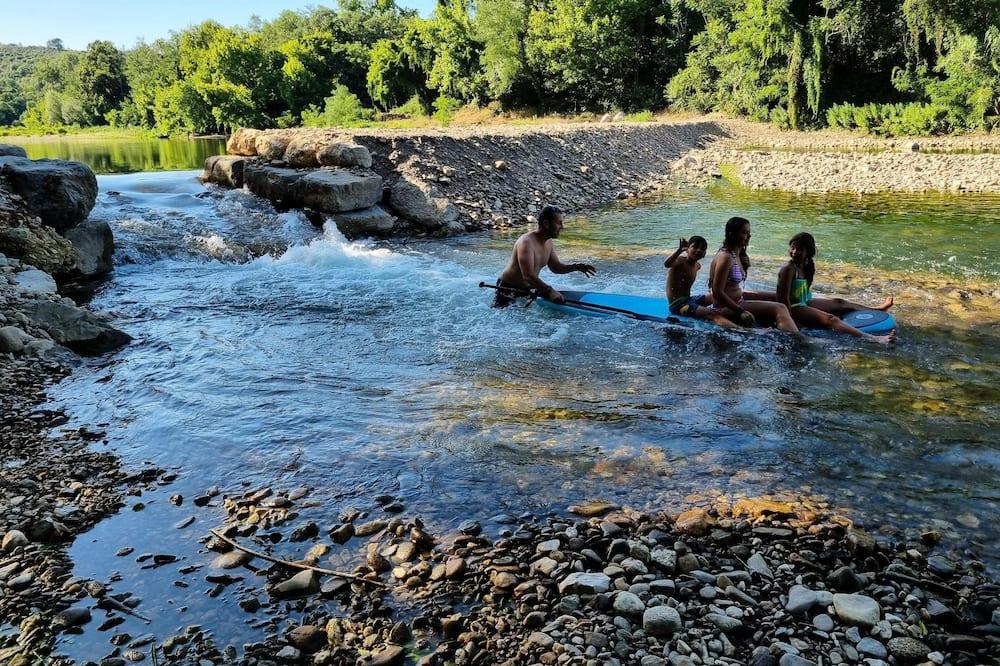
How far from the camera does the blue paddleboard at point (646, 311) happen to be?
7004mm

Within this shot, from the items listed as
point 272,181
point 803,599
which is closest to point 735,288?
point 803,599

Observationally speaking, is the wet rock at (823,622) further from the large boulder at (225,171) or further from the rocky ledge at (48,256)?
the large boulder at (225,171)

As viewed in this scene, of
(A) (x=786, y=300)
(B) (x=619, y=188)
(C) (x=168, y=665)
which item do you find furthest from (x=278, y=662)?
(B) (x=619, y=188)

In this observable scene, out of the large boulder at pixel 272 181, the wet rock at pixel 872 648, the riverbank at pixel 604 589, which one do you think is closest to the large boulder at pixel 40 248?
the large boulder at pixel 272 181

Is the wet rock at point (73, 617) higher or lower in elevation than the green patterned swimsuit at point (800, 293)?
lower

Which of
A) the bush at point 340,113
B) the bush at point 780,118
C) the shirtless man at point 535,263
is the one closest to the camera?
the shirtless man at point 535,263

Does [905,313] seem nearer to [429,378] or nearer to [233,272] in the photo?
[429,378]

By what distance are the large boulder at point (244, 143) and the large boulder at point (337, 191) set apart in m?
5.95

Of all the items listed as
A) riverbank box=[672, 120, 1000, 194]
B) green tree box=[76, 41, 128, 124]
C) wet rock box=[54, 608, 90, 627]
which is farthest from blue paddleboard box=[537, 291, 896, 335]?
green tree box=[76, 41, 128, 124]

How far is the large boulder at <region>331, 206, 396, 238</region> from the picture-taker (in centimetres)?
1374

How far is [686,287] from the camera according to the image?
759 centimetres

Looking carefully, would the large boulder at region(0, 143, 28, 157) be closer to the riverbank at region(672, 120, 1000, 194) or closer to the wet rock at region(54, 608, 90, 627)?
the wet rock at region(54, 608, 90, 627)

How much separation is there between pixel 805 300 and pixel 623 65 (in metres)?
44.4

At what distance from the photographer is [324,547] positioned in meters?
3.73
